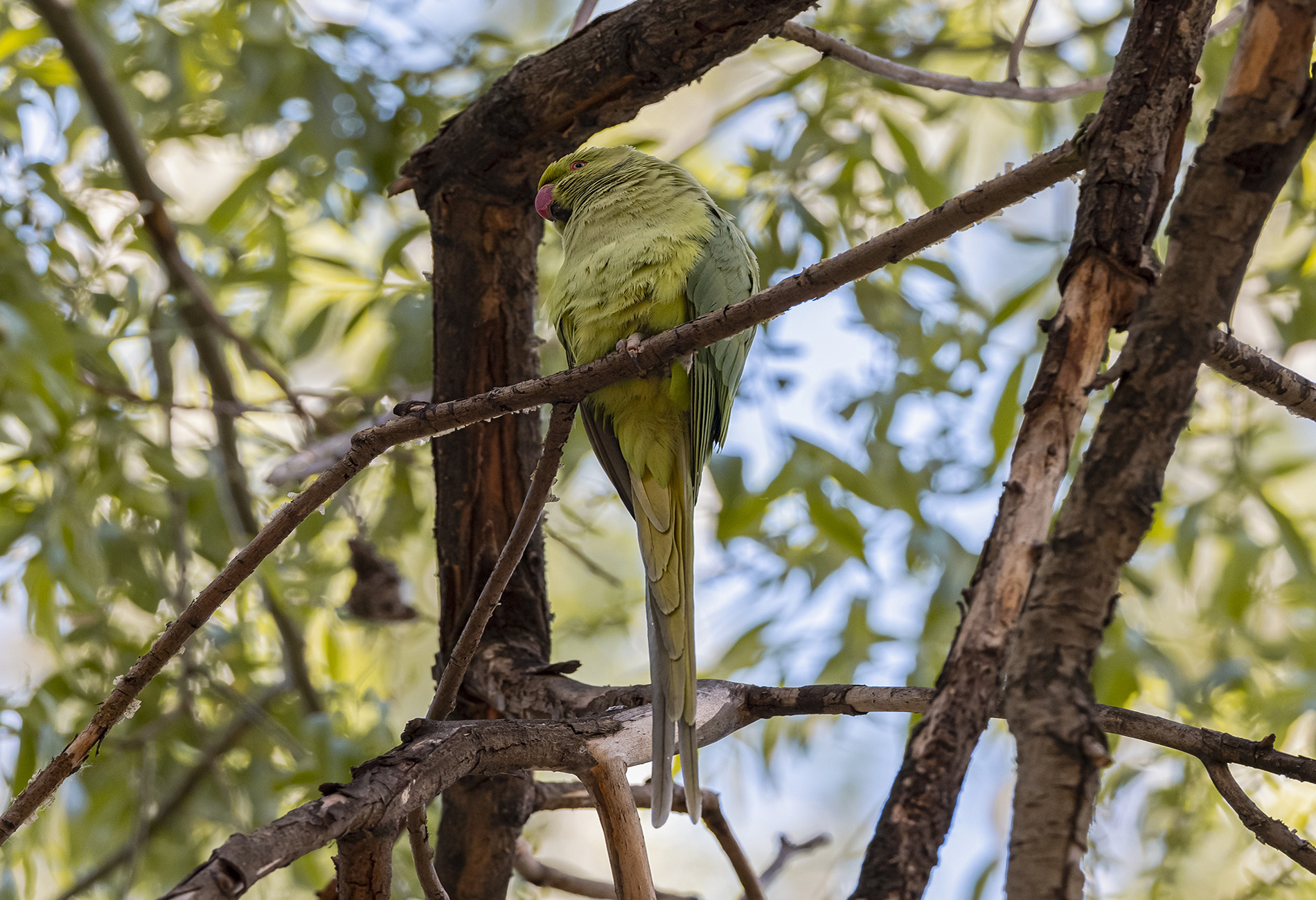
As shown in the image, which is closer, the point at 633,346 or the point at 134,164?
the point at 633,346

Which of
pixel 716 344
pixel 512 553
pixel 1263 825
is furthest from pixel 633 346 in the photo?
pixel 1263 825

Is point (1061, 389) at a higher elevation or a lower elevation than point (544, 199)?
lower

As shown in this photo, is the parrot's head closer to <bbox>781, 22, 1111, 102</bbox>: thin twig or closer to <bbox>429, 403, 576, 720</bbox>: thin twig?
<bbox>781, 22, 1111, 102</bbox>: thin twig

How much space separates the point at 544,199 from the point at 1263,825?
1.51 meters

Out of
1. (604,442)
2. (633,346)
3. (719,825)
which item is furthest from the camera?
(604,442)

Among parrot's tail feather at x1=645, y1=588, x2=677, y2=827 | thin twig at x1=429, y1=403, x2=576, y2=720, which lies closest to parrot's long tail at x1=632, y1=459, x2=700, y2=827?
parrot's tail feather at x1=645, y1=588, x2=677, y2=827

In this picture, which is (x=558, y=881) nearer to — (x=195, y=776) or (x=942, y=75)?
(x=195, y=776)

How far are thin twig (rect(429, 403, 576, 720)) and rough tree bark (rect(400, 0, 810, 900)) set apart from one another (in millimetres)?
334

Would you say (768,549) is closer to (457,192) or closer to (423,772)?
(457,192)

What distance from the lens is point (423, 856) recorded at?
131 centimetres

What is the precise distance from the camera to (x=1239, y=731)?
256 centimetres

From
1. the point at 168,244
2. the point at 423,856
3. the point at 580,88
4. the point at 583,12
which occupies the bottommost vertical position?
the point at 423,856

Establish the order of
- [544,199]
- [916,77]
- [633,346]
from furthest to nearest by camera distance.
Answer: [544,199]
[916,77]
[633,346]

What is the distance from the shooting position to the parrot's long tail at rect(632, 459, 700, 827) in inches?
53.3
